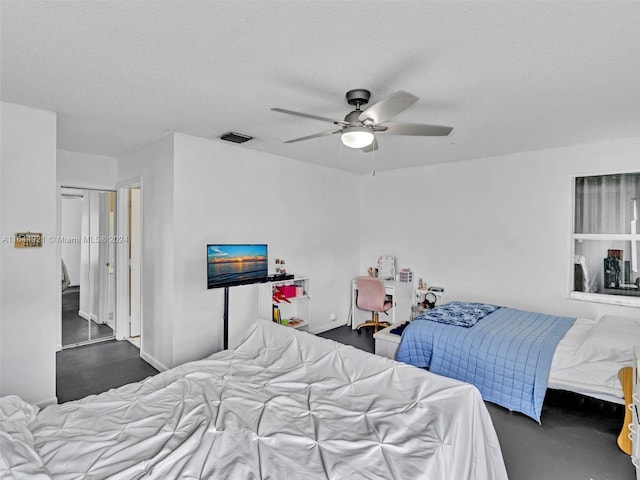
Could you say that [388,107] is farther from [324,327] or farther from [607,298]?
[324,327]

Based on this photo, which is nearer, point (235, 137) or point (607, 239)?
point (235, 137)

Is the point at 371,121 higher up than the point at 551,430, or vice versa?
the point at 371,121

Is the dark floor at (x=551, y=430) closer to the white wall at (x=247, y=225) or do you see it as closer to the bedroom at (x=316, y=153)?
the bedroom at (x=316, y=153)

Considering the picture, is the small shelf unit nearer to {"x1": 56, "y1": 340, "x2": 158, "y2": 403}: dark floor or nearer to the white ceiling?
{"x1": 56, "y1": 340, "x2": 158, "y2": 403}: dark floor

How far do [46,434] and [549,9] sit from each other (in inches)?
119

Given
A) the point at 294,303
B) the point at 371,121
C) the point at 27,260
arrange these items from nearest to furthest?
1. the point at 371,121
2. the point at 27,260
3. the point at 294,303

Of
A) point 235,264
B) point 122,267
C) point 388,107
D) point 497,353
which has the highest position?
point 388,107

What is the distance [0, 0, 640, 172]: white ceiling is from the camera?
1.63 m

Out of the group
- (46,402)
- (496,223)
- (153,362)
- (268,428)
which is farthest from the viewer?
(496,223)

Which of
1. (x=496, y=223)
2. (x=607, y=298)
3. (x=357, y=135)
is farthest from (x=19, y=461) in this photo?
(x=607, y=298)

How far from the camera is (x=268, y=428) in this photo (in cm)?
167

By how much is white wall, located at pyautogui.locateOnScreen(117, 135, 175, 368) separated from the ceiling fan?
2.04m

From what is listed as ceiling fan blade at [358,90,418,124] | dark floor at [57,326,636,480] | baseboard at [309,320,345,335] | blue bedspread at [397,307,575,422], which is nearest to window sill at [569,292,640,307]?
blue bedspread at [397,307,575,422]

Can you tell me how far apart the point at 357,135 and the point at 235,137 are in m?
1.84
